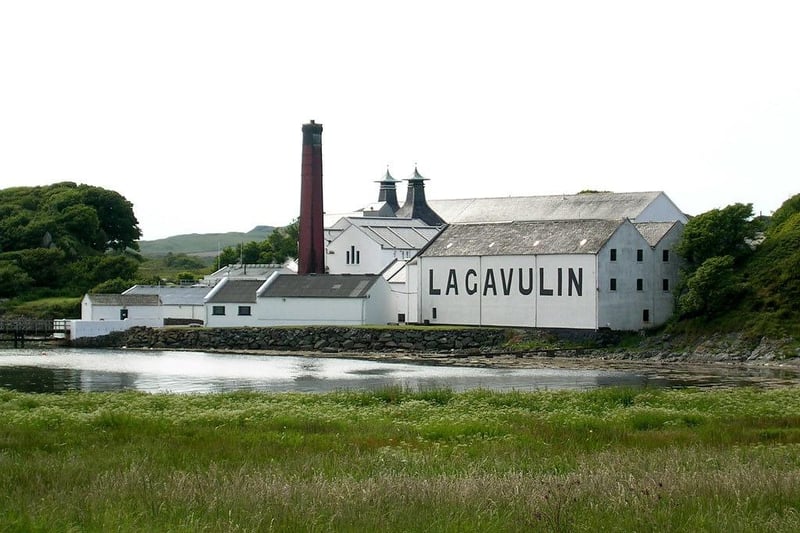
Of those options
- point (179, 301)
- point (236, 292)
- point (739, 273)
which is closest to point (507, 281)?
point (739, 273)

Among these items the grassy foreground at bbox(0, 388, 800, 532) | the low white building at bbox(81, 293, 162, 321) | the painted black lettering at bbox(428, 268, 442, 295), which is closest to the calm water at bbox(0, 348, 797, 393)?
the painted black lettering at bbox(428, 268, 442, 295)

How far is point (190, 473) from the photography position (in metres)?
15.4

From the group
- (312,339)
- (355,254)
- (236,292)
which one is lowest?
(312,339)

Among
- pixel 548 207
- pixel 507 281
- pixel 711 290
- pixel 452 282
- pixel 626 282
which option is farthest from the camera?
pixel 548 207

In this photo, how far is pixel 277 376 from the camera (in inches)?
1829

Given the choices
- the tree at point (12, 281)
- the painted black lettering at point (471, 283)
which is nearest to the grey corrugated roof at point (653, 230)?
the painted black lettering at point (471, 283)

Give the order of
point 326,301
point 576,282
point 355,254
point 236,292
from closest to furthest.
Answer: point 576,282
point 326,301
point 236,292
point 355,254

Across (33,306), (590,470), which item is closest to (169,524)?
(590,470)

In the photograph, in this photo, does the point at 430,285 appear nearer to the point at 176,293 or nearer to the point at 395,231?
the point at 395,231

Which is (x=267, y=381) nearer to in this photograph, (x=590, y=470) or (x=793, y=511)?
(x=590, y=470)

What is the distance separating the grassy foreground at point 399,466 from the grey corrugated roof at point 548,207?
56.4 meters

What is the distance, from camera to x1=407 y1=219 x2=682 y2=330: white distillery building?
6219 centimetres

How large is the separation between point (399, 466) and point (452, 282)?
5213cm

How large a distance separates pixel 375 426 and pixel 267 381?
2119cm
